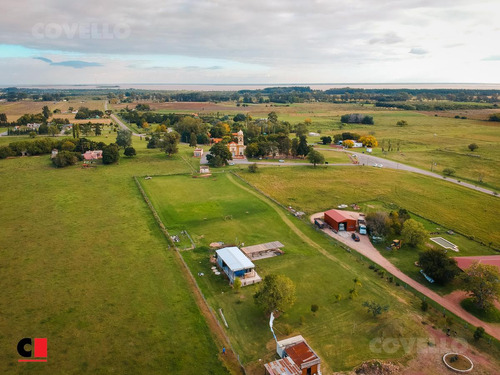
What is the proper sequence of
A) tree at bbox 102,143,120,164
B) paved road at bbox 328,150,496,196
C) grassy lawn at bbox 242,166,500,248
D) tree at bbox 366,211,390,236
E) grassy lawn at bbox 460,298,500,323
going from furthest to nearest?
tree at bbox 102,143,120,164 → paved road at bbox 328,150,496,196 → grassy lawn at bbox 242,166,500,248 → tree at bbox 366,211,390,236 → grassy lawn at bbox 460,298,500,323

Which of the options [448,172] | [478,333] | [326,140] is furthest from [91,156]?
[448,172]

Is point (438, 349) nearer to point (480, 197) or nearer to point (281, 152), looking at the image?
point (480, 197)

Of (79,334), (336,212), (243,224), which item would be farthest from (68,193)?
(336,212)

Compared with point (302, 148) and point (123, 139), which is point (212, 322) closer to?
point (302, 148)

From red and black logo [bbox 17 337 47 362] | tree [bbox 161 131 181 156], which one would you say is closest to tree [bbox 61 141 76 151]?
tree [bbox 161 131 181 156]

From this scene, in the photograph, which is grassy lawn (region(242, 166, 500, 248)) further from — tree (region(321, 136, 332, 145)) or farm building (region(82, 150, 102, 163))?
farm building (region(82, 150, 102, 163))

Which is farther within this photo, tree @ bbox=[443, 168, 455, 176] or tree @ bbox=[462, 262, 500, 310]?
tree @ bbox=[443, 168, 455, 176]

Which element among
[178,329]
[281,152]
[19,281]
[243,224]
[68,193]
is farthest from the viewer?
[281,152]
